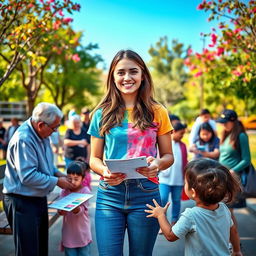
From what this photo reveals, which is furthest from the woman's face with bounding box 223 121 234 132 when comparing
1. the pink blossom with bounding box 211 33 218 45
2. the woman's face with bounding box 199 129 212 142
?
the pink blossom with bounding box 211 33 218 45

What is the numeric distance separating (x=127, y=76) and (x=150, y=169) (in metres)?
0.72

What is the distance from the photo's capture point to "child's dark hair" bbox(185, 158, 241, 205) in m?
2.07

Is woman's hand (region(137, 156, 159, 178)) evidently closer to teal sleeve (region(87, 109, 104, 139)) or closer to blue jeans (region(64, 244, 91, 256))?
teal sleeve (region(87, 109, 104, 139))

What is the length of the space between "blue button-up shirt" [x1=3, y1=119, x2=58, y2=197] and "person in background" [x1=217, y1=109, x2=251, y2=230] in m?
2.53

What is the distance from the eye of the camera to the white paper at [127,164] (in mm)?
1949

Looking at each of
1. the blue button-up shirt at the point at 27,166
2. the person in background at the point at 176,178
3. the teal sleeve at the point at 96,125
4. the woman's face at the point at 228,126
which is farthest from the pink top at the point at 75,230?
the woman's face at the point at 228,126

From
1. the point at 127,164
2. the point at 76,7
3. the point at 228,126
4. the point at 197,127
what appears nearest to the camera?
the point at 127,164

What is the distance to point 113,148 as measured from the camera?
7.30ft

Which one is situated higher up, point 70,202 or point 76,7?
point 76,7

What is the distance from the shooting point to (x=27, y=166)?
2631 mm

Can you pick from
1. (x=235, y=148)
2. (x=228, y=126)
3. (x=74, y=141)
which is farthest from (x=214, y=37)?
(x=74, y=141)

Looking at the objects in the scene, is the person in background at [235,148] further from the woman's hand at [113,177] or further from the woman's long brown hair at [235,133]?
the woman's hand at [113,177]

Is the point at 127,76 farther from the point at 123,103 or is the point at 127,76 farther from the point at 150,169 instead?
the point at 150,169

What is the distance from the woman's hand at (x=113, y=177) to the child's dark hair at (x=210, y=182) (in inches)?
18.3
